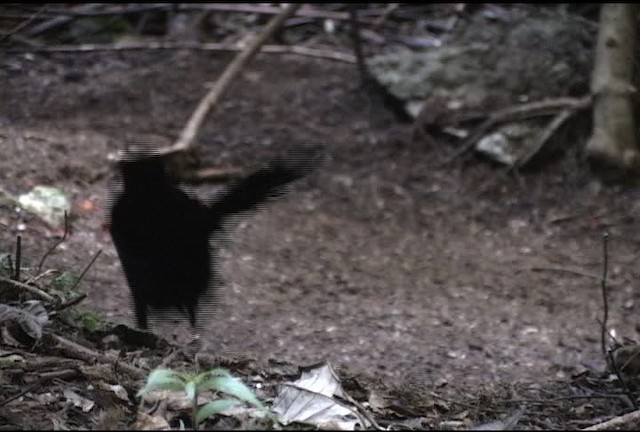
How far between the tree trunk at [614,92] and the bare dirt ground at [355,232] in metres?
0.16

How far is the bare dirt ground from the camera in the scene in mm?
2988

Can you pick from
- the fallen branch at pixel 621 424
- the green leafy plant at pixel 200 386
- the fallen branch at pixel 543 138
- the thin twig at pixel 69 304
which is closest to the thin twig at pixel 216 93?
the fallen branch at pixel 543 138

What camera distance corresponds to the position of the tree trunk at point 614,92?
14.7ft

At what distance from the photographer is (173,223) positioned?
2.21 m

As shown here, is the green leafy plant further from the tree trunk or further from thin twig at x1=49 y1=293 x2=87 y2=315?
the tree trunk

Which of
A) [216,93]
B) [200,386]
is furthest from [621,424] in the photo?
[216,93]

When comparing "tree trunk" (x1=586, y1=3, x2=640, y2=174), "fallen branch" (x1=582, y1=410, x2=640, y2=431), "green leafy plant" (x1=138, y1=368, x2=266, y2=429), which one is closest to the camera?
"green leafy plant" (x1=138, y1=368, x2=266, y2=429)

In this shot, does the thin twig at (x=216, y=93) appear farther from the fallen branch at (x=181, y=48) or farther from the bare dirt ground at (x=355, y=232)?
the fallen branch at (x=181, y=48)

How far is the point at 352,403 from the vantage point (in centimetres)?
181

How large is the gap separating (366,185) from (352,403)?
299 cm

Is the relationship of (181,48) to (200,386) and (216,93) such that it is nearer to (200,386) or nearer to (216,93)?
(216,93)

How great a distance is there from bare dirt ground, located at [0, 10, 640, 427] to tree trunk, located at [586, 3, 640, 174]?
16cm

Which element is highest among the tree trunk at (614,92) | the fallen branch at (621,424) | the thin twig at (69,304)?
the thin twig at (69,304)

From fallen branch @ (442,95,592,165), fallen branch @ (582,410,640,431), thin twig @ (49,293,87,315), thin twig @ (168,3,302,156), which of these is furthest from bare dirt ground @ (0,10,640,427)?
thin twig @ (49,293,87,315)
